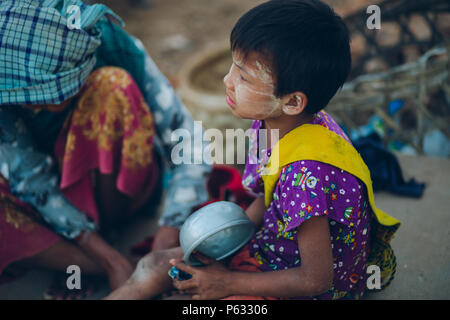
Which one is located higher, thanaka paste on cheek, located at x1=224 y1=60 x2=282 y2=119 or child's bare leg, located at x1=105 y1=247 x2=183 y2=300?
thanaka paste on cheek, located at x1=224 y1=60 x2=282 y2=119

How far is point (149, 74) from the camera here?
1900mm

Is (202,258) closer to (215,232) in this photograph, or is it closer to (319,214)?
(215,232)

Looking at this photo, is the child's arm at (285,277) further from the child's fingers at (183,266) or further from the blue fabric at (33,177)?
the blue fabric at (33,177)

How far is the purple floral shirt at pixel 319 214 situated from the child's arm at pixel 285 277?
58mm

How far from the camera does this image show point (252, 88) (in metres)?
1.18

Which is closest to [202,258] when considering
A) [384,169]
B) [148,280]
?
[148,280]

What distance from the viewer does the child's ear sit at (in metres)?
1.15

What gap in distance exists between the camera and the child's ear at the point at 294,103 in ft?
3.77

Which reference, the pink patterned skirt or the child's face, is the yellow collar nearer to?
the child's face

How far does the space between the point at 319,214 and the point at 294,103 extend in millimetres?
347

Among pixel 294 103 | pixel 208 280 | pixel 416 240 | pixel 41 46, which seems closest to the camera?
pixel 294 103

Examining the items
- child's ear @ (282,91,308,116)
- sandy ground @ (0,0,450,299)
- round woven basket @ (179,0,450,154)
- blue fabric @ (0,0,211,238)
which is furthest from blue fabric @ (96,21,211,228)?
round woven basket @ (179,0,450,154)

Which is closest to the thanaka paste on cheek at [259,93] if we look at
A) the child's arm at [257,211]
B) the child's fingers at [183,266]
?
the child's arm at [257,211]
